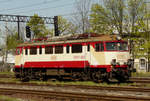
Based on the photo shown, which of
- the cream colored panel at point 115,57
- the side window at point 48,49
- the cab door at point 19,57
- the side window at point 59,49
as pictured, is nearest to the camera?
the cream colored panel at point 115,57

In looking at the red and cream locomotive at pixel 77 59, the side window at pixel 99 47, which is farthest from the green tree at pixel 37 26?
the side window at pixel 99 47

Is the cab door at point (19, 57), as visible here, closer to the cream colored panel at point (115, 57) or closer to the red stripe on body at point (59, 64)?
the red stripe on body at point (59, 64)

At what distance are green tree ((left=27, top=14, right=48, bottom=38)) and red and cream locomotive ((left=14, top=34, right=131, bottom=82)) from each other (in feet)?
85.5

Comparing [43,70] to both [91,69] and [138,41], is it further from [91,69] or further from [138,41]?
[138,41]

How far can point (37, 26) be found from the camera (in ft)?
170

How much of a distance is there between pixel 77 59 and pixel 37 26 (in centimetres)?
3180

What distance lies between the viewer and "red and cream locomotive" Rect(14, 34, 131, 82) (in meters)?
19.9

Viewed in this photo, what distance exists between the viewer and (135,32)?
3472cm

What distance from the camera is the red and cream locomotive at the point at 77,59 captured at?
19.9 m

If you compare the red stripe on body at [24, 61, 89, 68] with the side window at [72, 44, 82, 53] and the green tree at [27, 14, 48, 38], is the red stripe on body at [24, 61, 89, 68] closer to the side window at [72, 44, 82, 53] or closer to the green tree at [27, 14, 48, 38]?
the side window at [72, 44, 82, 53]

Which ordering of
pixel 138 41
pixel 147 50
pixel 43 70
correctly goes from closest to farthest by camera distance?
pixel 43 70 → pixel 147 50 → pixel 138 41

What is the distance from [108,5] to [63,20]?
51.7 feet

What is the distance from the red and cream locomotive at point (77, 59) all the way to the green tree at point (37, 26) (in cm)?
2608

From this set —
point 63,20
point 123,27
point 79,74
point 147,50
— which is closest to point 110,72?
point 79,74
